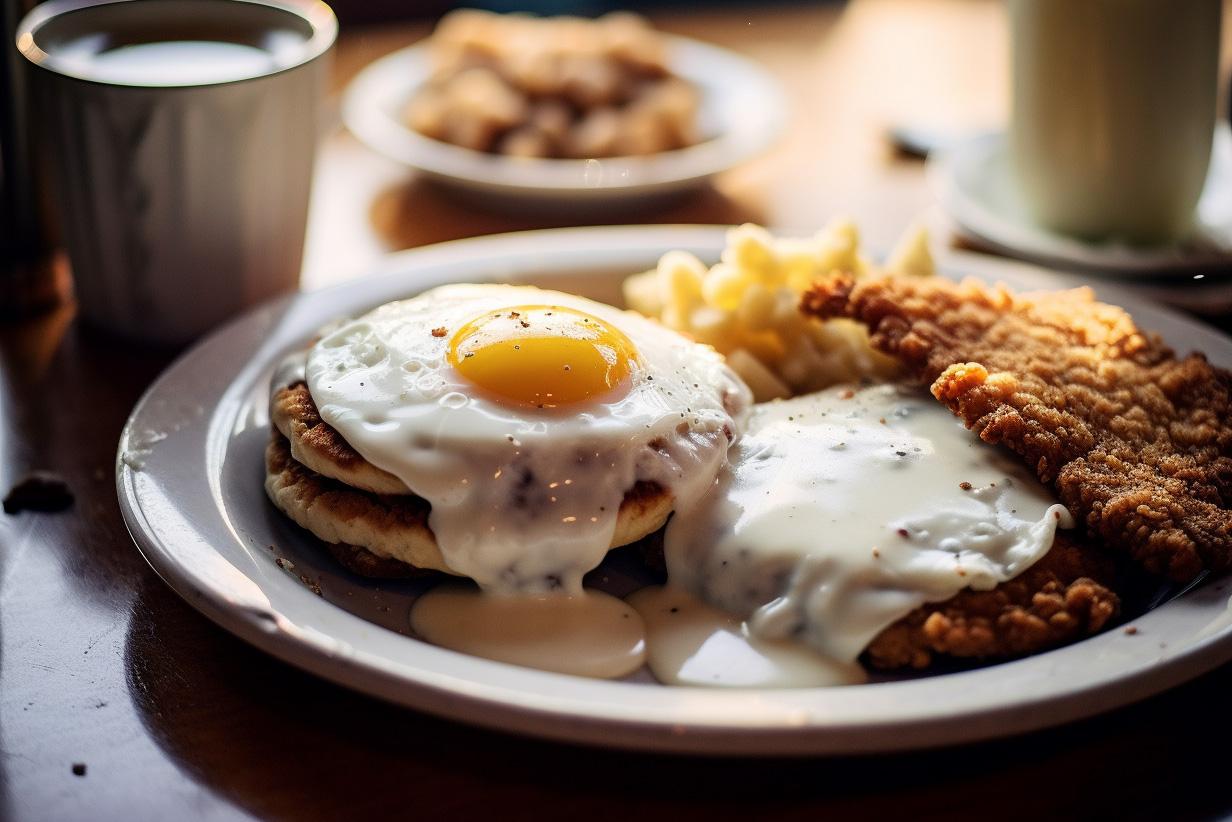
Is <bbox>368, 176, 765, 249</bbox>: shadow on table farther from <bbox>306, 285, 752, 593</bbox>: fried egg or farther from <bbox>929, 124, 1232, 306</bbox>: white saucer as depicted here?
<bbox>306, 285, 752, 593</bbox>: fried egg

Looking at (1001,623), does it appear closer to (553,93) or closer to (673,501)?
(673,501)

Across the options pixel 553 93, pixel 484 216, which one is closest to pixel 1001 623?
pixel 484 216

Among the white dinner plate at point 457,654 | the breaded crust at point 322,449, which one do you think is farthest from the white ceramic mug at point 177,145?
the breaded crust at point 322,449

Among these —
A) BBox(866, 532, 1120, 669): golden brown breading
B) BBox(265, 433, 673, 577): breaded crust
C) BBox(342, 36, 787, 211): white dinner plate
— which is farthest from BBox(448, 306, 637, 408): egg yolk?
BBox(342, 36, 787, 211): white dinner plate

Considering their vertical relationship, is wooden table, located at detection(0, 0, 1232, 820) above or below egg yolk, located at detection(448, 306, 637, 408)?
below

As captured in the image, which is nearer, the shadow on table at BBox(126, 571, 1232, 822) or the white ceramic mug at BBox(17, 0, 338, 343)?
the shadow on table at BBox(126, 571, 1232, 822)

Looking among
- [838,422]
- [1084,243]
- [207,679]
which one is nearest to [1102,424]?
[838,422]
